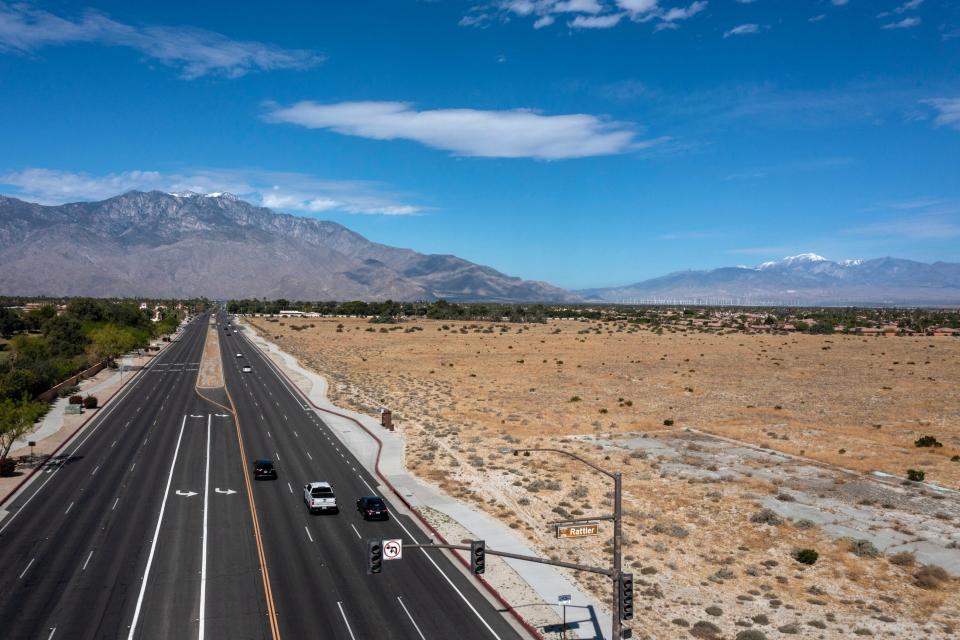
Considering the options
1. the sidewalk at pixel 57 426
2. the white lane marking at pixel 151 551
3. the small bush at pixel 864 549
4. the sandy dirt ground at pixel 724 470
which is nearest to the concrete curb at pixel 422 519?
the sandy dirt ground at pixel 724 470

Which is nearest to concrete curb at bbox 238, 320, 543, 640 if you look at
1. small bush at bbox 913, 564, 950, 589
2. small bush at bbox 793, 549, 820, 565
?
small bush at bbox 793, 549, 820, 565

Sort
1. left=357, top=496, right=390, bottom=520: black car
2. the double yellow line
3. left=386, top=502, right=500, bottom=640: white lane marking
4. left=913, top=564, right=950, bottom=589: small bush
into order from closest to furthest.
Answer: the double yellow line < left=386, top=502, right=500, bottom=640: white lane marking < left=913, top=564, right=950, bottom=589: small bush < left=357, top=496, right=390, bottom=520: black car

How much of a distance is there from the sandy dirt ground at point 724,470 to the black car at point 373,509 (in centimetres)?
598

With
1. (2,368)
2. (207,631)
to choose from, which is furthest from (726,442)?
(2,368)

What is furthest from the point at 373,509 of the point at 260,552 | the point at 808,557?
the point at 808,557

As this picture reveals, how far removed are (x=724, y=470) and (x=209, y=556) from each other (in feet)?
112

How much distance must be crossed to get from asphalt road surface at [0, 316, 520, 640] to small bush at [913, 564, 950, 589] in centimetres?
1863

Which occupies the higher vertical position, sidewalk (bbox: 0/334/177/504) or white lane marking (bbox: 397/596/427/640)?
sidewalk (bbox: 0/334/177/504)

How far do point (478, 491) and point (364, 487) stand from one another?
24.5 ft

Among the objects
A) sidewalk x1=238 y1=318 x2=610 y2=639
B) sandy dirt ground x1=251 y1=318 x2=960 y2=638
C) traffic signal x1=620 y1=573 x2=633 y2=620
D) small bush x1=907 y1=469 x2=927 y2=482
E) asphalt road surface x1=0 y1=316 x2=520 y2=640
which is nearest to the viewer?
traffic signal x1=620 y1=573 x2=633 y2=620

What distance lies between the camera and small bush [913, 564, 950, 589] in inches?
1171

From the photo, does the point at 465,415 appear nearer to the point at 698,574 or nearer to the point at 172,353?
the point at 698,574

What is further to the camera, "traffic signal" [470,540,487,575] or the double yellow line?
the double yellow line

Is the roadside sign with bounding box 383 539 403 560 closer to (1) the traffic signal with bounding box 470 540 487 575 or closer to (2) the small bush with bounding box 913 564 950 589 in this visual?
(1) the traffic signal with bounding box 470 540 487 575
